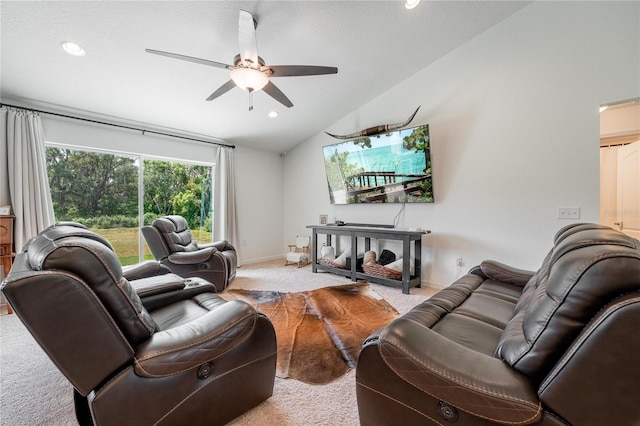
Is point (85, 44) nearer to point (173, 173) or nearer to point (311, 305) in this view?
point (173, 173)

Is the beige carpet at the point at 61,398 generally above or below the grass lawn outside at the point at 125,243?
below

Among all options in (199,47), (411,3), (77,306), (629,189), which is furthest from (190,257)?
(629,189)

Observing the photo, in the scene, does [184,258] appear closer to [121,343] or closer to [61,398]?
[61,398]

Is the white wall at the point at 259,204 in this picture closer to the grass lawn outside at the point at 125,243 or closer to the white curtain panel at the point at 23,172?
the grass lawn outside at the point at 125,243

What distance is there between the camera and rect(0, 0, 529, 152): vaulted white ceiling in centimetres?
218

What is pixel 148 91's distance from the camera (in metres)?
3.14

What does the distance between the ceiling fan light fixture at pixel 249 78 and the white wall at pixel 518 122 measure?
2393mm

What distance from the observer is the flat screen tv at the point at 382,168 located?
11.7ft

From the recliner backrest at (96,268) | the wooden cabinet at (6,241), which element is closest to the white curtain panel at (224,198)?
the wooden cabinet at (6,241)

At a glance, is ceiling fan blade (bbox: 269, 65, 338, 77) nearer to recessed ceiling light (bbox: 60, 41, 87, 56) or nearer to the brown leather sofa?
recessed ceiling light (bbox: 60, 41, 87, 56)

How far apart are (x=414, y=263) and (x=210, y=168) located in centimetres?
398

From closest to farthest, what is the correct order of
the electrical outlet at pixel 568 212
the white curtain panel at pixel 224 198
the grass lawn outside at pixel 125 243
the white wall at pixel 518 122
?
the white wall at pixel 518 122 → the electrical outlet at pixel 568 212 → the grass lawn outside at pixel 125 243 → the white curtain panel at pixel 224 198

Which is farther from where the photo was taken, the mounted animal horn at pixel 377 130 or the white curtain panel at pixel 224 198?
the white curtain panel at pixel 224 198

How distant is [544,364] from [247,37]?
253 centimetres
